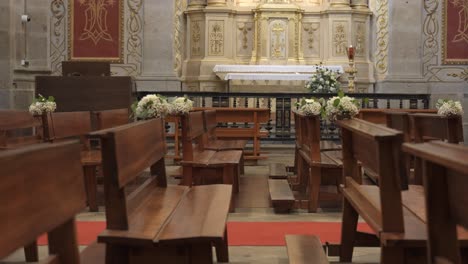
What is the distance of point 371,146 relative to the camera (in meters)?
3.92

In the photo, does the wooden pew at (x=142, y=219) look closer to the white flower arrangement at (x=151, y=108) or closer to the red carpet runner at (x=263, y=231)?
the red carpet runner at (x=263, y=231)

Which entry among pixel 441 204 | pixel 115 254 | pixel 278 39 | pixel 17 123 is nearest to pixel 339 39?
pixel 278 39

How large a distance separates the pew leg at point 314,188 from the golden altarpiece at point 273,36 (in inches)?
352

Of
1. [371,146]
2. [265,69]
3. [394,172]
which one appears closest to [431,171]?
[394,172]

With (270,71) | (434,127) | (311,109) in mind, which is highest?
(270,71)

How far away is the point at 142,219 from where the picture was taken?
12.3 feet

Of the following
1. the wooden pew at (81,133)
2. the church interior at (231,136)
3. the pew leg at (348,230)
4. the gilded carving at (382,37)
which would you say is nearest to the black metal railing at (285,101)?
the church interior at (231,136)

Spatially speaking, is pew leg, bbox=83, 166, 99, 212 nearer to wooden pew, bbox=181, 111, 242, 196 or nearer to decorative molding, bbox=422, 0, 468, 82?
wooden pew, bbox=181, 111, 242, 196

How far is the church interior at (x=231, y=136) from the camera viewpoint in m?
2.54

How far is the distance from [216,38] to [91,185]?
966 cm

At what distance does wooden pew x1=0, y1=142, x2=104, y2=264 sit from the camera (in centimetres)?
190

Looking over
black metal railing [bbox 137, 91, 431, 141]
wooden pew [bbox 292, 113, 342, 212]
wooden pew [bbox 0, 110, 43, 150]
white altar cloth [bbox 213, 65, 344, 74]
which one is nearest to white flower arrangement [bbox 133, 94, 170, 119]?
wooden pew [bbox 0, 110, 43, 150]

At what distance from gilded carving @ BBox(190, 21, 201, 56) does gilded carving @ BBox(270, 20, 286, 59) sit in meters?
1.67

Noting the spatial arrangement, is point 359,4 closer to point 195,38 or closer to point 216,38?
point 216,38
